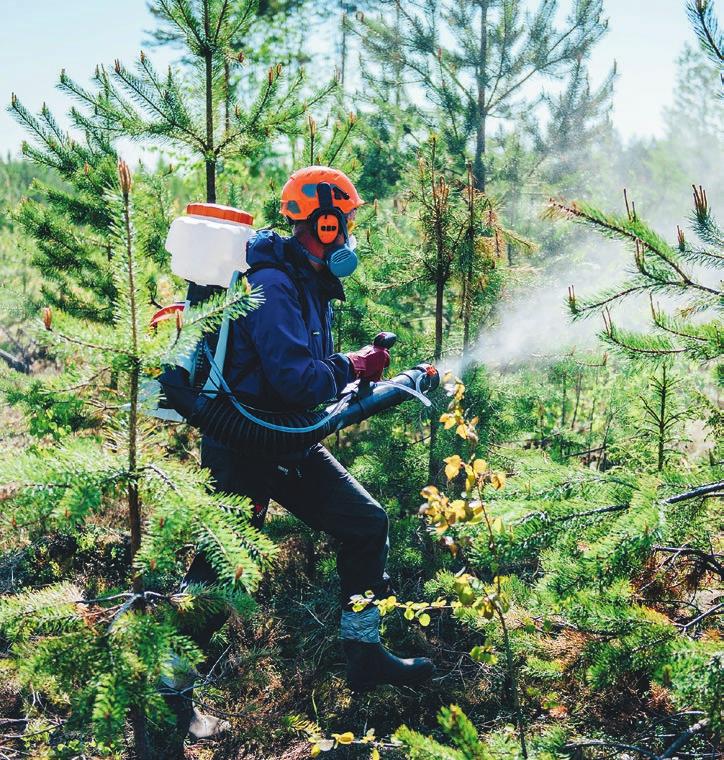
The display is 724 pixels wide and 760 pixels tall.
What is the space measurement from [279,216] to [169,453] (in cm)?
210

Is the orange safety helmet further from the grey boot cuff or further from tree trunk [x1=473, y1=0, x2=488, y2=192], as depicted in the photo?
tree trunk [x1=473, y1=0, x2=488, y2=192]

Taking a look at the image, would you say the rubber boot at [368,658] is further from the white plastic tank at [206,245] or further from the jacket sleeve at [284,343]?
the white plastic tank at [206,245]

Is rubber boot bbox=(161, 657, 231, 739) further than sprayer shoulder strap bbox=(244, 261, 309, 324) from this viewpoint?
No

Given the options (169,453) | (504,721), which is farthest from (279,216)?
(504,721)

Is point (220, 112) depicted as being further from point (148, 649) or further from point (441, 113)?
point (148, 649)

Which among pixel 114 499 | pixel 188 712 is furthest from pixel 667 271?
pixel 188 712

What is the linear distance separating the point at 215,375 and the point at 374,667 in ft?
6.34

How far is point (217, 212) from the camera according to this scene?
3467 mm

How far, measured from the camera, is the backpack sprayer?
130 inches

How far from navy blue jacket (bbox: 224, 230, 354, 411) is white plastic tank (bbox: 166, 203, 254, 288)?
11 centimetres

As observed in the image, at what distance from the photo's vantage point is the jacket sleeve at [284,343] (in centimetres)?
330

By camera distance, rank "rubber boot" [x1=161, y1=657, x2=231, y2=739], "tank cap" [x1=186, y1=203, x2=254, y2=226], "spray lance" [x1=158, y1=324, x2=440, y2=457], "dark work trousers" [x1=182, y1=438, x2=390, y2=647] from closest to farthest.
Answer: "rubber boot" [x1=161, y1=657, x2=231, y2=739]
"spray lance" [x1=158, y1=324, x2=440, y2=457]
"tank cap" [x1=186, y1=203, x2=254, y2=226]
"dark work trousers" [x1=182, y1=438, x2=390, y2=647]

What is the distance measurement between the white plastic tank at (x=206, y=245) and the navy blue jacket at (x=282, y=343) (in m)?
0.11

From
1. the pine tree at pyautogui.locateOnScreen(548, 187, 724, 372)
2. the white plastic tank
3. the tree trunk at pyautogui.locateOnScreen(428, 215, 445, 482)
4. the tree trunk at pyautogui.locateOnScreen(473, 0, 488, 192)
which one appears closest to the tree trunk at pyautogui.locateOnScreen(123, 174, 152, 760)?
the white plastic tank
